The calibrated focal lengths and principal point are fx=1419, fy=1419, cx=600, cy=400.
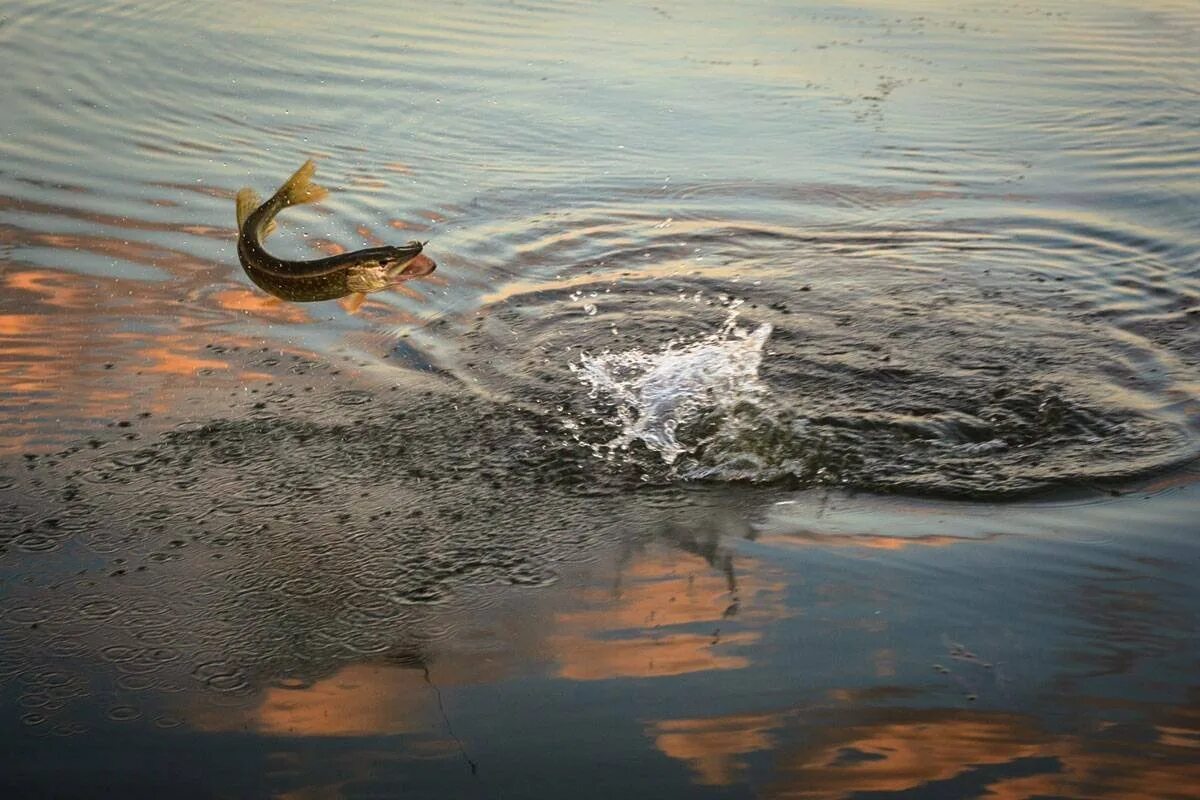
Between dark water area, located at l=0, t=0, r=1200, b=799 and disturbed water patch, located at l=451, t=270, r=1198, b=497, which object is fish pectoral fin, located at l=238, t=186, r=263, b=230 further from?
disturbed water patch, located at l=451, t=270, r=1198, b=497

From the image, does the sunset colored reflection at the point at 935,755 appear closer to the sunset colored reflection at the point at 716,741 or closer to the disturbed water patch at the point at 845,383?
the sunset colored reflection at the point at 716,741

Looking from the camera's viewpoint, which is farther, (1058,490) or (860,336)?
(860,336)

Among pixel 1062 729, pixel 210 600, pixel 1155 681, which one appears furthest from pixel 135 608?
pixel 1155 681

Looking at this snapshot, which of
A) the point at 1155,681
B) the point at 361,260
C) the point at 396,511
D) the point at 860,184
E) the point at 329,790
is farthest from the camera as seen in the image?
the point at 860,184

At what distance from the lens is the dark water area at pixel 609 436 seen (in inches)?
157

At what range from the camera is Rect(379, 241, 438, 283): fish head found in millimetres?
4410

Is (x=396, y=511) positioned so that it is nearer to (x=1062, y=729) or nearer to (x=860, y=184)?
(x=1062, y=729)

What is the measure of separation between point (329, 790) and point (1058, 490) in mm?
2939

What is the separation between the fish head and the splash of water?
1412mm

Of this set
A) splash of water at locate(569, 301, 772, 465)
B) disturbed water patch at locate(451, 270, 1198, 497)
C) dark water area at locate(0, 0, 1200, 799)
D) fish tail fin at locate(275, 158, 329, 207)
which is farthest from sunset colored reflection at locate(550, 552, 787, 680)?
fish tail fin at locate(275, 158, 329, 207)

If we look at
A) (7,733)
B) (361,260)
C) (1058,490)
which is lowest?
(7,733)

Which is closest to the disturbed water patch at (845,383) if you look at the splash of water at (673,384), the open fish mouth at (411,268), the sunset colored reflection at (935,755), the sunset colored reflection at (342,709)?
the splash of water at (673,384)

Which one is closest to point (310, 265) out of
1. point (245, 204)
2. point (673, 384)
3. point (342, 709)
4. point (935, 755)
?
point (245, 204)

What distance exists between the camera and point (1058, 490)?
5.27 m
